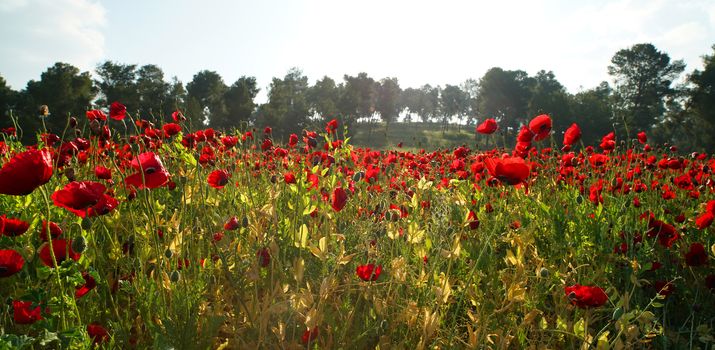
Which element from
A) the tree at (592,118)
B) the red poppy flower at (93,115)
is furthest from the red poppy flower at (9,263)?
the tree at (592,118)

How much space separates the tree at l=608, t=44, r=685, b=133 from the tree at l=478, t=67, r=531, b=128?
37.9 feet

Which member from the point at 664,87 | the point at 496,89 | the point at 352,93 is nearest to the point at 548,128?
the point at 352,93

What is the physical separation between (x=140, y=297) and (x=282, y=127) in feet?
111

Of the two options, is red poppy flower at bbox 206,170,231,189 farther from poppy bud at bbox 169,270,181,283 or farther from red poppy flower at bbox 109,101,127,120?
red poppy flower at bbox 109,101,127,120

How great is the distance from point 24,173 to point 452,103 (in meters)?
77.8

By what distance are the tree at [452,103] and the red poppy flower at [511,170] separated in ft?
230

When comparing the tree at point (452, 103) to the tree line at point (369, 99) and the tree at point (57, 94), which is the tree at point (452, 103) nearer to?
the tree line at point (369, 99)

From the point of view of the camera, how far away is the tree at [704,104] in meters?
27.8

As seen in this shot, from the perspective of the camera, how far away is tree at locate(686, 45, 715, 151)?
27766 millimetres

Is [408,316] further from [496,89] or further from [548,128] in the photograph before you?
[496,89]

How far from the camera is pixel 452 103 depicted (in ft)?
249

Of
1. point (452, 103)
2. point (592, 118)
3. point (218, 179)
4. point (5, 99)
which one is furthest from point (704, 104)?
point (452, 103)

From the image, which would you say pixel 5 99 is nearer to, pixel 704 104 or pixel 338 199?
pixel 338 199

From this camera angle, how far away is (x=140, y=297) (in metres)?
1.66
